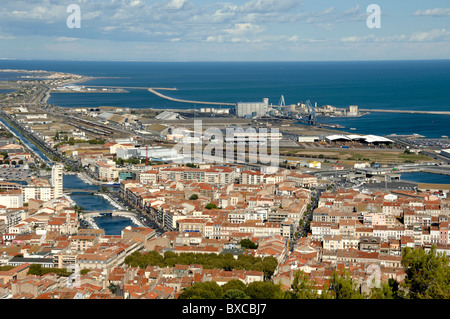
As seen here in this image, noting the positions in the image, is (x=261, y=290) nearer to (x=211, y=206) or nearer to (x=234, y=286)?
(x=234, y=286)

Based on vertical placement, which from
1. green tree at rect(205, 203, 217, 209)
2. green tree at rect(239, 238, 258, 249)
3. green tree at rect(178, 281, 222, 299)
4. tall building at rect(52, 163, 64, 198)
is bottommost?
green tree at rect(239, 238, 258, 249)

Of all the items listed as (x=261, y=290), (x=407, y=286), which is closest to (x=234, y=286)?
(x=261, y=290)

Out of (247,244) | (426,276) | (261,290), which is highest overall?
(426,276)

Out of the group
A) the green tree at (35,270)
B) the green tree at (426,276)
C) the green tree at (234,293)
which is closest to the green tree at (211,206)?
the green tree at (35,270)

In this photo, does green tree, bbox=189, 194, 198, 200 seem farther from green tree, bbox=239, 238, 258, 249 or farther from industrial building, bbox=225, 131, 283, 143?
industrial building, bbox=225, 131, 283, 143

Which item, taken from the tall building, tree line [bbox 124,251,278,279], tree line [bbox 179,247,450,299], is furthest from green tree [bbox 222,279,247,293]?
the tall building

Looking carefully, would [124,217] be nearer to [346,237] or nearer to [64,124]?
[346,237]

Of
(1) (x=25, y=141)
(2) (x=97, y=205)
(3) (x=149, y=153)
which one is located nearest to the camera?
(2) (x=97, y=205)
